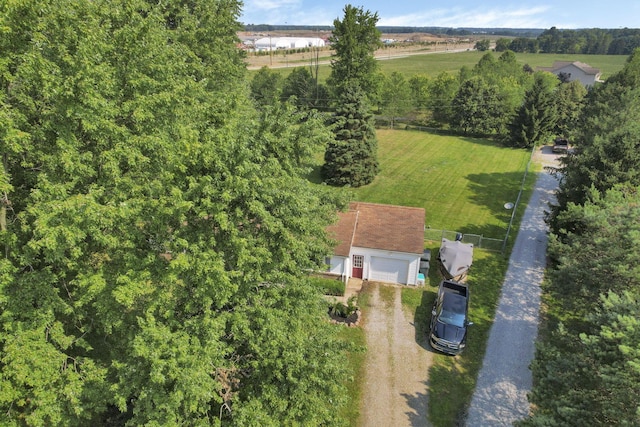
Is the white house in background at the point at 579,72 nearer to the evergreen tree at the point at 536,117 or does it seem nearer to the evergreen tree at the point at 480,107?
the evergreen tree at the point at 480,107

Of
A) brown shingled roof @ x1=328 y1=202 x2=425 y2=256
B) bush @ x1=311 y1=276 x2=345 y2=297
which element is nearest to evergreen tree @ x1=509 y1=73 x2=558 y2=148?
brown shingled roof @ x1=328 y1=202 x2=425 y2=256

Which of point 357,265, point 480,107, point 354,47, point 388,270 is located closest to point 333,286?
point 357,265

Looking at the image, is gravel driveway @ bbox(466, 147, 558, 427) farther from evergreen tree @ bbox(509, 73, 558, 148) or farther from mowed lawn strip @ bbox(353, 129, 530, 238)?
evergreen tree @ bbox(509, 73, 558, 148)

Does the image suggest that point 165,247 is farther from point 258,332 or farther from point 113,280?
point 258,332

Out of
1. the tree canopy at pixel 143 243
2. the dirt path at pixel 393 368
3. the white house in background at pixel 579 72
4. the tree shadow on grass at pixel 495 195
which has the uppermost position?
the white house in background at pixel 579 72

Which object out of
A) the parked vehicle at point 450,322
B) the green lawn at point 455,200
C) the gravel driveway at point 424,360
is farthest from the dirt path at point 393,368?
the parked vehicle at point 450,322

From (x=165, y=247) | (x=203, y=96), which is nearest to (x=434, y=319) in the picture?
(x=165, y=247)
